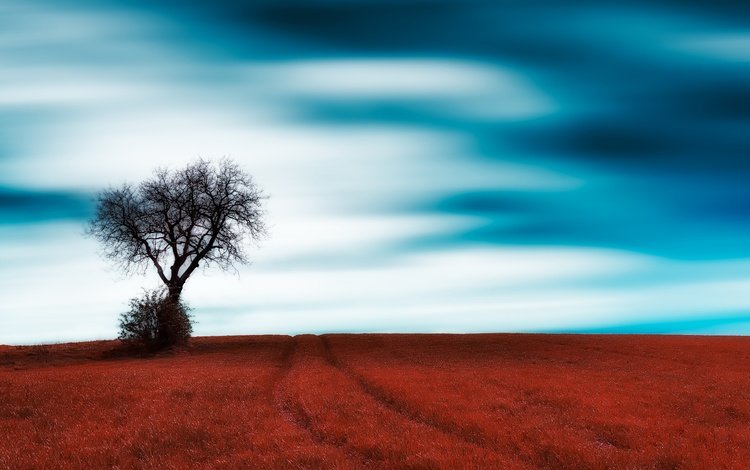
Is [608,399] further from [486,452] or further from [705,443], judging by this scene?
[486,452]

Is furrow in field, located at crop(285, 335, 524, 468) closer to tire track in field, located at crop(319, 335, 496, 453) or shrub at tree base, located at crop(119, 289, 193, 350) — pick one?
tire track in field, located at crop(319, 335, 496, 453)

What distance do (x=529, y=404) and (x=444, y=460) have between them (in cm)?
1056

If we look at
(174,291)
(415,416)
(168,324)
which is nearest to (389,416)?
(415,416)

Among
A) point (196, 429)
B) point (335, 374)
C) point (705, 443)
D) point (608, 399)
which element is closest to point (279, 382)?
point (335, 374)

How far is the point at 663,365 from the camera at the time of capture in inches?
1587

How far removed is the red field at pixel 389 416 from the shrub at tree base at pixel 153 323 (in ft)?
42.9

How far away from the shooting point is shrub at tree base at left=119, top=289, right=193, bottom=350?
54.4 m

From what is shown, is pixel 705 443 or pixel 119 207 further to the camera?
pixel 119 207

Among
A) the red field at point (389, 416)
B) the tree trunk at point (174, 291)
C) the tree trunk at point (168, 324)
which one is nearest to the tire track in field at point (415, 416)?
the red field at point (389, 416)

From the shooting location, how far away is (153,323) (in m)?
54.8

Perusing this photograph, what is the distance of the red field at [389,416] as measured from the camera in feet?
54.0

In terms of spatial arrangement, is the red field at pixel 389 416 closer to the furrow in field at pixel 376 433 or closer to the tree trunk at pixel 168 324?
the furrow in field at pixel 376 433

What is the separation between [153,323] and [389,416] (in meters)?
38.8

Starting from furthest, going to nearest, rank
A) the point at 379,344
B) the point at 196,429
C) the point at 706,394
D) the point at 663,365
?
the point at 379,344
the point at 663,365
the point at 706,394
the point at 196,429
